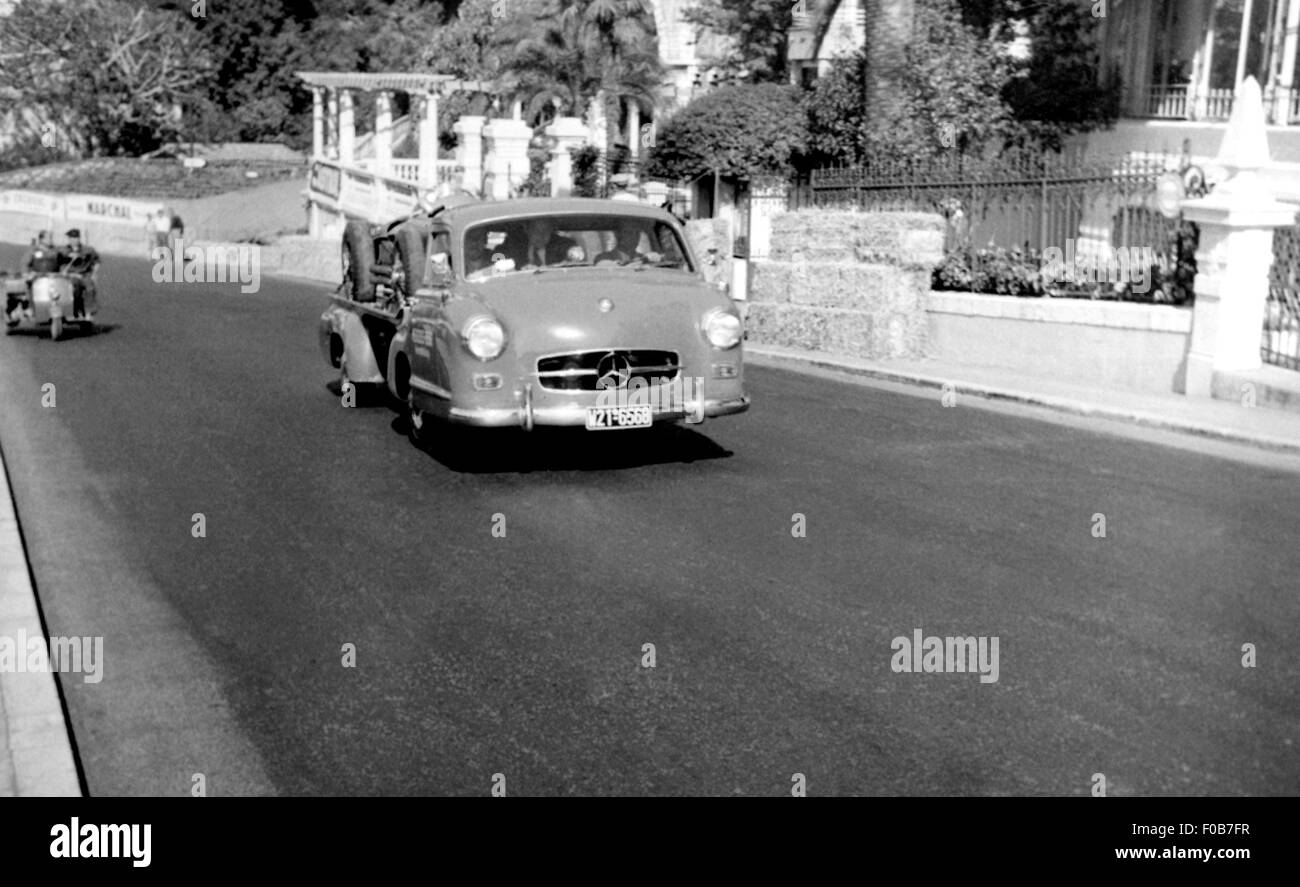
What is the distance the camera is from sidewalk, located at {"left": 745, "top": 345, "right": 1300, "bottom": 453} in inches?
492

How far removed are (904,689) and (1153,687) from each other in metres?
1.01

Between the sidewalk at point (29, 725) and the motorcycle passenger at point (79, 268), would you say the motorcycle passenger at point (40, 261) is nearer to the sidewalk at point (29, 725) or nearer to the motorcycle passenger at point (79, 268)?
the motorcycle passenger at point (79, 268)

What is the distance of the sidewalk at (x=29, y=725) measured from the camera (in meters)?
5.32

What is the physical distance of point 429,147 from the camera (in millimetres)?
40844

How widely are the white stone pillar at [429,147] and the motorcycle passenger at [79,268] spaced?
57.5ft

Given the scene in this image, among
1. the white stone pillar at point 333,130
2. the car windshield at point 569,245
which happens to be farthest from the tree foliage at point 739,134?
the white stone pillar at point 333,130

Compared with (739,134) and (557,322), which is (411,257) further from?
(739,134)

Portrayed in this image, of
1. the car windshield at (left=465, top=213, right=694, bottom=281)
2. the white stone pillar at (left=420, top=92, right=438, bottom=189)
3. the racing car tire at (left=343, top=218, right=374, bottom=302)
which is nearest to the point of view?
the car windshield at (left=465, top=213, right=694, bottom=281)

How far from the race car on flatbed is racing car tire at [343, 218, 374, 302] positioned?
898mm

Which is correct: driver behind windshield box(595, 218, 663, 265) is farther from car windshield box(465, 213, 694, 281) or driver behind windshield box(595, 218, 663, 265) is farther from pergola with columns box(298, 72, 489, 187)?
pergola with columns box(298, 72, 489, 187)

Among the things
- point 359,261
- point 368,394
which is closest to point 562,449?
point 359,261

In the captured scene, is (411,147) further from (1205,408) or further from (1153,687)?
(1153,687)

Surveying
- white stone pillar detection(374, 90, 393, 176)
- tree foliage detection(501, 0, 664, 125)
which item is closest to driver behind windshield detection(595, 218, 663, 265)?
white stone pillar detection(374, 90, 393, 176)
